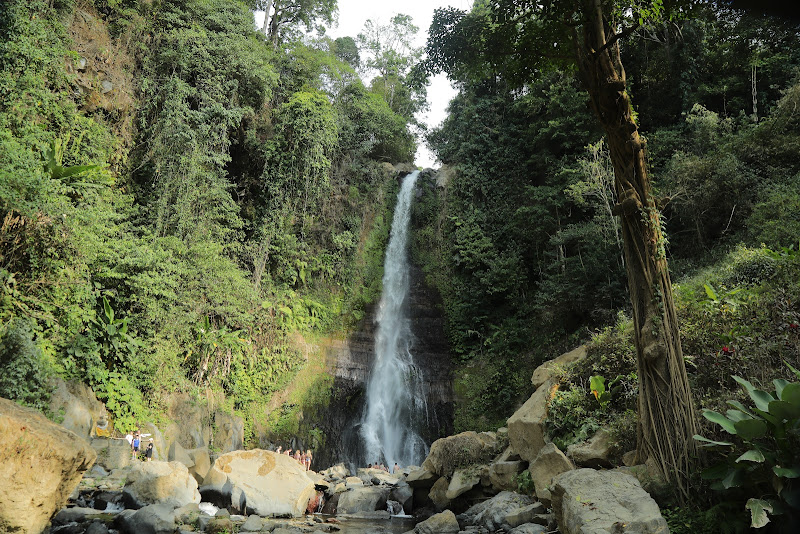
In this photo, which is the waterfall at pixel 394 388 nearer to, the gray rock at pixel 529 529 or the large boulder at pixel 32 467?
the gray rock at pixel 529 529

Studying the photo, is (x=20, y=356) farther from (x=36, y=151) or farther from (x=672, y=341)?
(x=672, y=341)

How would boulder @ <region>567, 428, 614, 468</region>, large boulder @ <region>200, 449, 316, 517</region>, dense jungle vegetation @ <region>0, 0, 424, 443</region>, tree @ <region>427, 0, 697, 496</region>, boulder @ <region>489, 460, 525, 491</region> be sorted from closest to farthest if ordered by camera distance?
1. tree @ <region>427, 0, 697, 496</region>
2. boulder @ <region>567, 428, 614, 468</region>
3. boulder @ <region>489, 460, 525, 491</region>
4. large boulder @ <region>200, 449, 316, 517</region>
5. dense jungle vegetation @ <region>0, 0, 424, 443</region>

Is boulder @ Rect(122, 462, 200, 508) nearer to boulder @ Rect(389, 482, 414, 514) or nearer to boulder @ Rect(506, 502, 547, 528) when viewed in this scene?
boulder @ Rect(389, 482, 414, 514)

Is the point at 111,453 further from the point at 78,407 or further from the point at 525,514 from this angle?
the point at 525,514

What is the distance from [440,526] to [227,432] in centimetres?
736

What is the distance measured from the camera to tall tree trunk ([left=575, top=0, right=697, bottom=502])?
5.55 m

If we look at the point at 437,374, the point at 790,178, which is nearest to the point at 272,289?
the point at 437,374

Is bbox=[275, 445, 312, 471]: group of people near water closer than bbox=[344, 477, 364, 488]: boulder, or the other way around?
bbox=[344, 477, 364, 488]: boulder

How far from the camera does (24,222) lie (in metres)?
9.53

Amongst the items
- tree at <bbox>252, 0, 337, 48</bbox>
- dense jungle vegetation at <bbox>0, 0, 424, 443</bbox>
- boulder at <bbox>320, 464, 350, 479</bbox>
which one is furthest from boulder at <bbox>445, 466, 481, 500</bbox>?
tree at <bbox>252, 0, 337, 48</bbox>

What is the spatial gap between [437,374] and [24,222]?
13.0 metres

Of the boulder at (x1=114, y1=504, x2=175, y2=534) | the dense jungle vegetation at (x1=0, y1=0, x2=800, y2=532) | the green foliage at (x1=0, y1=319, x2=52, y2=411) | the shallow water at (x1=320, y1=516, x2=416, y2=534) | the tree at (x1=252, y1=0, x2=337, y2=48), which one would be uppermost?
the tree at (x1=252, y1=0, x2=337, y2=48)

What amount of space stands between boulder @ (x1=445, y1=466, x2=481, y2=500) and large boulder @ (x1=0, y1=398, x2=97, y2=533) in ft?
21.9

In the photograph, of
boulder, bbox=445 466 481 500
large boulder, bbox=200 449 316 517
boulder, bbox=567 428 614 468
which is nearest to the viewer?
boulder, bbox=567 428 614 468
